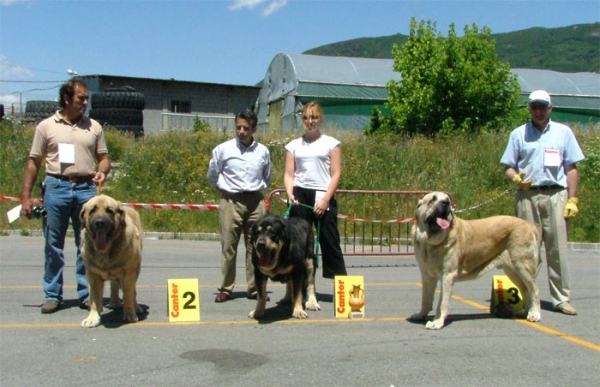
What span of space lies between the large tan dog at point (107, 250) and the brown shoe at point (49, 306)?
791 mm

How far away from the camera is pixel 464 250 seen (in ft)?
21.0

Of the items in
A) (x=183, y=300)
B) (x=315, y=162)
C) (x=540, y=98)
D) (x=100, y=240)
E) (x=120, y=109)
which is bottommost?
(x=183, y=300)

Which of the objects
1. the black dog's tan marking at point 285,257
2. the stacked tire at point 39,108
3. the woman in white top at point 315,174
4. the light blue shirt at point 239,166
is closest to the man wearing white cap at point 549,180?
the woman in white top at point 315,174

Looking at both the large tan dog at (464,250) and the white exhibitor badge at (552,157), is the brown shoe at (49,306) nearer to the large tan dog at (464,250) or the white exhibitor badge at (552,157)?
the large tan dog at (464,250)

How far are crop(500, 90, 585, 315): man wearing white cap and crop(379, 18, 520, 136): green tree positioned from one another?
18.3 m

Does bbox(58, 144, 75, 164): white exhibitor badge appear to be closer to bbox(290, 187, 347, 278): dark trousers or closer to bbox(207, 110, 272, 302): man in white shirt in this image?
bbox(207, 110, 272, 302): man in white shirt

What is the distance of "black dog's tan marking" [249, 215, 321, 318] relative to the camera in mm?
6328

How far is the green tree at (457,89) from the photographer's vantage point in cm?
2566

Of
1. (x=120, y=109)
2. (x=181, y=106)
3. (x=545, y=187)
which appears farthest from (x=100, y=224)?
(x=181, y=106)

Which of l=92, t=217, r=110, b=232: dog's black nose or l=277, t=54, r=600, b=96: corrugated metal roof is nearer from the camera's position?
l=92, t=217, r=110, b=232: dog's black nose

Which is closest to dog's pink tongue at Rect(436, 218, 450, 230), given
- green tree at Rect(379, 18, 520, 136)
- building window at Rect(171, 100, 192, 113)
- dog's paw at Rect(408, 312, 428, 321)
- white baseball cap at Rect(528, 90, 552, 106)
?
dog's paw at Rect(408, 312, 428, 321)

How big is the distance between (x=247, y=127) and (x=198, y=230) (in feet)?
31.9

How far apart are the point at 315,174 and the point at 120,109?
22.9 metres

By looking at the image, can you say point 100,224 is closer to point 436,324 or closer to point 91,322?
point 91,322
